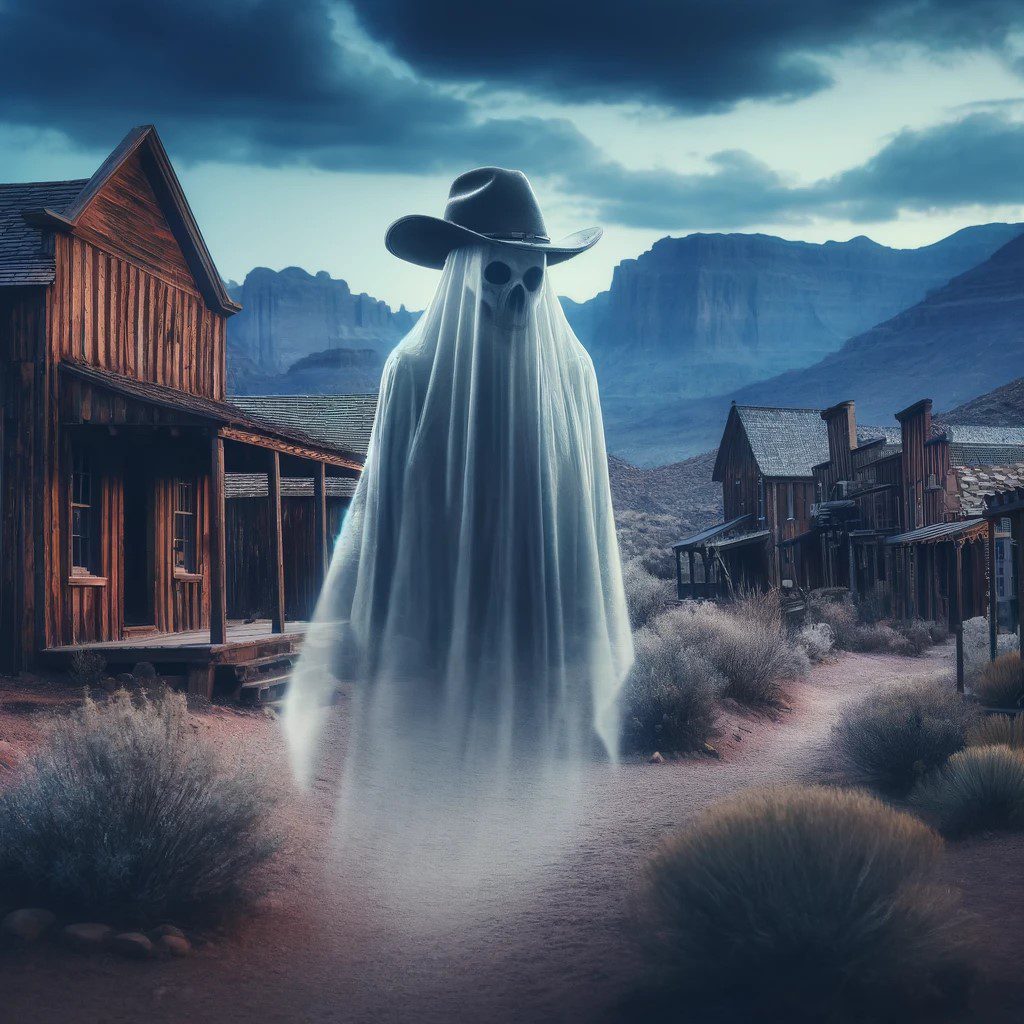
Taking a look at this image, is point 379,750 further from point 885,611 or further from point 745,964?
point 885,611

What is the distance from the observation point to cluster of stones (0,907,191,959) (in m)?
3.86

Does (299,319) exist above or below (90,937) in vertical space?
above

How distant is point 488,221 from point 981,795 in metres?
4.53

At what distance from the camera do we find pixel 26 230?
393 inches

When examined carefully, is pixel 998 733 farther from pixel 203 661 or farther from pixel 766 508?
pixel 766 508

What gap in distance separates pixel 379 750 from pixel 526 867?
2380 mm

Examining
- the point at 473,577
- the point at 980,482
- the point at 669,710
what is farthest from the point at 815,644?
the point at 473,577

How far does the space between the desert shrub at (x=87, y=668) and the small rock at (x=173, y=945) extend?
17.2 ft

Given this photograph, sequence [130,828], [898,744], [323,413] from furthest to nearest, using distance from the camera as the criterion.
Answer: [323,413]
[898,744]
[130,828]

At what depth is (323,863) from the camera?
537 centimetres

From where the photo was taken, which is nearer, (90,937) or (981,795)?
(90,937)

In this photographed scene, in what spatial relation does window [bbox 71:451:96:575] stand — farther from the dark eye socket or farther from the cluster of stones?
the dark eye socket

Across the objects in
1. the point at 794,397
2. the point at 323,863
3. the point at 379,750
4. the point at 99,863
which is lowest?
the point at 323,863

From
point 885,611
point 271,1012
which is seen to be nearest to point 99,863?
point 271,1012
